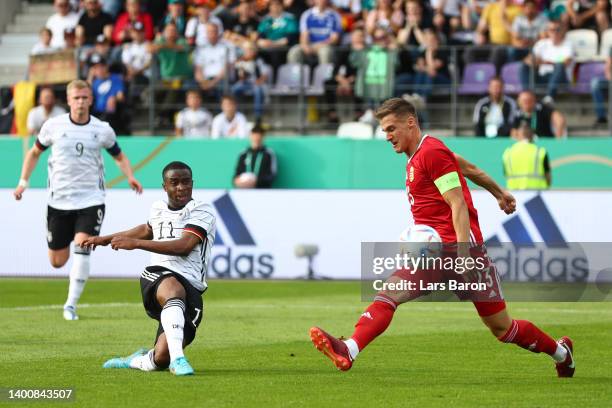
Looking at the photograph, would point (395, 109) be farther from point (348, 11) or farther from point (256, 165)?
point (348, 11)

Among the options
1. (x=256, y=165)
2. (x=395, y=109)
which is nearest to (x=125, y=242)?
(x=395, y=109)

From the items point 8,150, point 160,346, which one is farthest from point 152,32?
point 160,346

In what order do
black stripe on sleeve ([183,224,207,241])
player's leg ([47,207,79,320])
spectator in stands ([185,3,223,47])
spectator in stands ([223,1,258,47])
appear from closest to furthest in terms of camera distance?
black stripe on sleeve ([183,224,207,241]), player's leg ([47,207,79,320]), spectator in stands ([185,3,223,47]), spectator in stands ([223,1,258,47])

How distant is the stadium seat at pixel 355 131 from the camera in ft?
75.0

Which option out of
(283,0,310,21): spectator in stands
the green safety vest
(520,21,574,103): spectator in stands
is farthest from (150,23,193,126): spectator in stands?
the green safety vest

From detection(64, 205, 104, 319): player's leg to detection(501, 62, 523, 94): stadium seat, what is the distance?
10.3 m

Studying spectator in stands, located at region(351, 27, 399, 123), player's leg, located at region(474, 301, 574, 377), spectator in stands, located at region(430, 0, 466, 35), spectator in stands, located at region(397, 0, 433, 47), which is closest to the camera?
player's leg, located at region(474, 301, 574, 377)

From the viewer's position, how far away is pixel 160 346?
9672 millimetres

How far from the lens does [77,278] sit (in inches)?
563

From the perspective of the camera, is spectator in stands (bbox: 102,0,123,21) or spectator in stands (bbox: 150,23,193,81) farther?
spectator in stands (bbox: 102,0,123,21)

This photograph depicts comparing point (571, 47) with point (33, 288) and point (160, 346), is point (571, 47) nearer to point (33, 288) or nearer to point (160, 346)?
point (33, 288)

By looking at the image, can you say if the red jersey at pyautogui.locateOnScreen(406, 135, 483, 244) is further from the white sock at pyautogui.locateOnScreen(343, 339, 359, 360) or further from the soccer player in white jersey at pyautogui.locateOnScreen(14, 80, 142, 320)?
the soccer player in white jersey at pyautogui.locateOnScreen(14, 80, 142, 320)

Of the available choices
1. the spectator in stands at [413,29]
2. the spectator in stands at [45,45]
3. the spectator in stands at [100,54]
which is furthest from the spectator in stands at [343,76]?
the spectator in stands at [45,45]

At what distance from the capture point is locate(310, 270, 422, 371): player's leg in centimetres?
880
